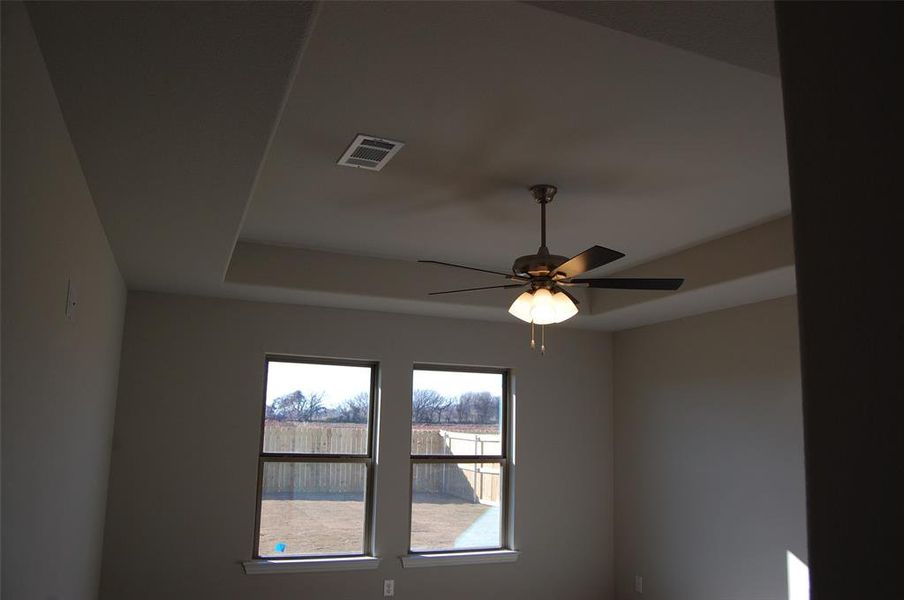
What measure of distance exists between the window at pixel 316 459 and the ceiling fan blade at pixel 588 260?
268 centimetres

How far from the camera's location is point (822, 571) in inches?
31.7

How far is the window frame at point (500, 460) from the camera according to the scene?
19.0ft

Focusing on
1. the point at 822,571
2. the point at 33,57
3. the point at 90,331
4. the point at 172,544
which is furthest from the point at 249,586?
the point at 822,571

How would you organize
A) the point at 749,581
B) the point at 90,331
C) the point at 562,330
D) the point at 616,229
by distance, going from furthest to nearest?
the point at 562,330 → the point at 749,581 → the point at 616,229 → the point at 90,331

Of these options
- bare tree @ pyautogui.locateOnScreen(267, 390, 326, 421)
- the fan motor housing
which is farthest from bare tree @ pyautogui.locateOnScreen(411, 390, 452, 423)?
the fan motor housing

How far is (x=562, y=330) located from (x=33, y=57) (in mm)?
5185

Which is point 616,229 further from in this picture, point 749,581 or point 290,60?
point 290,60

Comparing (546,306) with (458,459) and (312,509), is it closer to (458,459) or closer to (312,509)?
(458,459)

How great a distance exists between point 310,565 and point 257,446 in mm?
921

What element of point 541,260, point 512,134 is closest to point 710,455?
point 541,260

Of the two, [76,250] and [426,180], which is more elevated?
[426,180]

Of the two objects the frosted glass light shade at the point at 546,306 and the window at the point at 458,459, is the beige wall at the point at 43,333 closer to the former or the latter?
the frosted glass light shade at the point at 546,306

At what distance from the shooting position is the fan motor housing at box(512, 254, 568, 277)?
3.60m

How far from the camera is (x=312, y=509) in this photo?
5.52 meters
